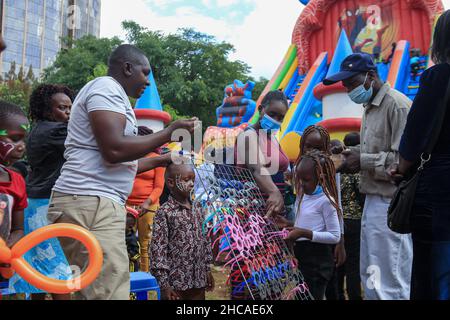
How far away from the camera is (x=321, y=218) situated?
2.78m

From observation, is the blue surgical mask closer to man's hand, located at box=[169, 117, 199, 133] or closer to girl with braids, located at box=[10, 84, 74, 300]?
man's hand, located at box=[169, 117, 199, 133]

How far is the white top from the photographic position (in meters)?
2.69

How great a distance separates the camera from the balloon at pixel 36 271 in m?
1.39

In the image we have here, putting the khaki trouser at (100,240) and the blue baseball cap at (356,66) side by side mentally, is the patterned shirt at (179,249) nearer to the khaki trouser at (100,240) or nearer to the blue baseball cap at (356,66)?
the khaki trouser at (100,240)

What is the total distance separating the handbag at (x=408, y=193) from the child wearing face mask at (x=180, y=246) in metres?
1.14

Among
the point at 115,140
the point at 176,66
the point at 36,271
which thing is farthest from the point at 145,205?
the point at 176,66

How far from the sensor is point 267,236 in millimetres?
2352

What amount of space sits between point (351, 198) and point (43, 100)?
91.8 inches

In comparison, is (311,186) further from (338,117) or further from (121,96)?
(338,117)

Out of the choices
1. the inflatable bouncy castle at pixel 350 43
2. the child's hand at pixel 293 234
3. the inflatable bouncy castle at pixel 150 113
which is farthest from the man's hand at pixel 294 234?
the inflatable bouncy castle at pixel 150 113

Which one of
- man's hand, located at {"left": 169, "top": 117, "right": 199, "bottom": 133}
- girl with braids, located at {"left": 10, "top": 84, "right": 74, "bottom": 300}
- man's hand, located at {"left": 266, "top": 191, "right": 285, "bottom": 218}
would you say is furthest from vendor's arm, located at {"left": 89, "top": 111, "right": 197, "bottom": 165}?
girl with braids, located at {"left": 10, "top": 84, "right": 74, "bottom": 300}

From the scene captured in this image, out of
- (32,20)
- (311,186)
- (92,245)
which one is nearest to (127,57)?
(92,245)

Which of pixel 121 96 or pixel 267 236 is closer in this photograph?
pixel 121 96
